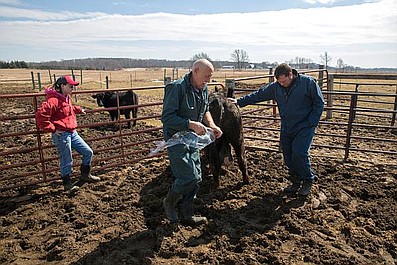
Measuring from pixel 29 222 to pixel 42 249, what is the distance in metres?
A: 0.66

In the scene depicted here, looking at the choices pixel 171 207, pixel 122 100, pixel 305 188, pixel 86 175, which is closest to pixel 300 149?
pixel 305 188

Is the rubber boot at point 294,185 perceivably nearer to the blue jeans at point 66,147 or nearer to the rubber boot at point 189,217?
the rubber boot at point 189,217

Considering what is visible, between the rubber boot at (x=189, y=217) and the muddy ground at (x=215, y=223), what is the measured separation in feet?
0.27

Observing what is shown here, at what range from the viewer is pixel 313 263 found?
9.86ft

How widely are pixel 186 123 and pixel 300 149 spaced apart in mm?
1879

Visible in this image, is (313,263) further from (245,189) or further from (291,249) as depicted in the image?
(245,189)

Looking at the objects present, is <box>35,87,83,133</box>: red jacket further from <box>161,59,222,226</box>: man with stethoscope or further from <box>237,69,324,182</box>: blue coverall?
<box>237,69,324,182</box>: blue coverall

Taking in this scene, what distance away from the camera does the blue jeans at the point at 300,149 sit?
4293 millimetres

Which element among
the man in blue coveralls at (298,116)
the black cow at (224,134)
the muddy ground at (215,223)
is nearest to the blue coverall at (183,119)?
the muddy ground at (215,223)

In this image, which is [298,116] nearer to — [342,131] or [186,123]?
[186,123]

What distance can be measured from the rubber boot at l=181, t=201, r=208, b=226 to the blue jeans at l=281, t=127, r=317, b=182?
1.53 metres

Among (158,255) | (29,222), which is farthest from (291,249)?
(29,222)

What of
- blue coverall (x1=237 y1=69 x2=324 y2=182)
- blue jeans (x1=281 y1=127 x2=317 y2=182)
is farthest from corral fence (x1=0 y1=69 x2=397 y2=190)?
blue jeans (x1=281 y1=127 x2=317 y2=182)

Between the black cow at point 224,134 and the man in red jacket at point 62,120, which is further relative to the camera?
the black cow at point 224,134
